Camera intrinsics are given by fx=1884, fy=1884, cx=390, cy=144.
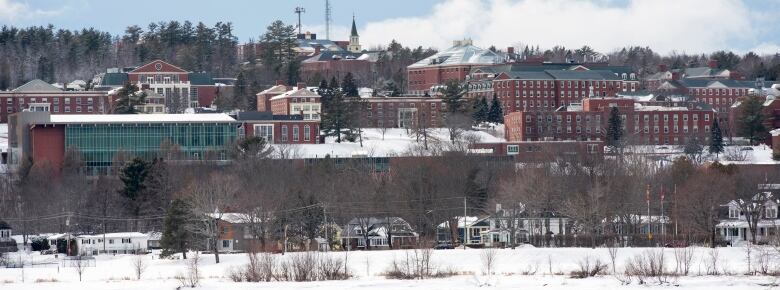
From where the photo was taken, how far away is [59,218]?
→ 99.1 m

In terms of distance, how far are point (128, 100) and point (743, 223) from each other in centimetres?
6400

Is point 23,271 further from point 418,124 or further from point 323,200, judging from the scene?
point 418,124

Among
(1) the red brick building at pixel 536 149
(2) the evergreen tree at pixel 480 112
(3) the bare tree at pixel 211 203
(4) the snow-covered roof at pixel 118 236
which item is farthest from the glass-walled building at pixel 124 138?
(2) the evergreen tree at pixel 480 112

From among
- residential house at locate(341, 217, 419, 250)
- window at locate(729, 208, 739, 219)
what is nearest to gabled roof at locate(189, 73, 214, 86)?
residential house at locate(341, 217, 419, 250)

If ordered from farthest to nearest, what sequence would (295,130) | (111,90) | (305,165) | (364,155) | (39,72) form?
(39,72) < (111,90) < (295,130) < (364,155) < (305,165)

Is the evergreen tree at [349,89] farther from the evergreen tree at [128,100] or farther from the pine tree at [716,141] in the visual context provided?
the pine tree at [716,141]

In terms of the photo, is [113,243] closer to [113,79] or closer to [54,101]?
[54,101]

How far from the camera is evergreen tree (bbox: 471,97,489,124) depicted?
152875mm

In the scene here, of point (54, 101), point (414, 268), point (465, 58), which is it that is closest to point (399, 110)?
point (465, 58)

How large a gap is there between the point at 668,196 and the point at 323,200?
18.2 m

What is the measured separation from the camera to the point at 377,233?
9300 cm

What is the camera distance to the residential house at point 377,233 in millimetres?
90625

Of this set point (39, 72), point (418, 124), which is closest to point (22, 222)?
point (418, 124)

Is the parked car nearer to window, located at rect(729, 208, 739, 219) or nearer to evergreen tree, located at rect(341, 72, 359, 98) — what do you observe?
window, located at rect(729, 208, 739, 219)
